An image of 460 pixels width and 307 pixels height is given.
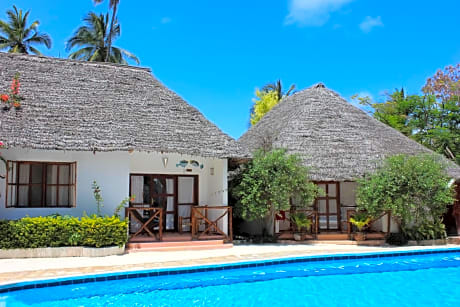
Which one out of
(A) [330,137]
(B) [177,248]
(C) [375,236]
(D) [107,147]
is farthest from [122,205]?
(C) [375,236]

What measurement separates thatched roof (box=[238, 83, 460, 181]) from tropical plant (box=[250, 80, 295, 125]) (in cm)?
1749

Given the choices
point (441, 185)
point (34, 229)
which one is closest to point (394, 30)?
point (441, 185)

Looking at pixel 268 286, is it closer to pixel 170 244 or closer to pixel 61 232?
pixel 170 244

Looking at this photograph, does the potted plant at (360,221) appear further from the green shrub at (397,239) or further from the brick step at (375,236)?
the green shrub at (397,239)

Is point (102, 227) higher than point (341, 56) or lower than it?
lower

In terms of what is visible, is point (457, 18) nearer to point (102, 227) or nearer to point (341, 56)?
point (341, 56)

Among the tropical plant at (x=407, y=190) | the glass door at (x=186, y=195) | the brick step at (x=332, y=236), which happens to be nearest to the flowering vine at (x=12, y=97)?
the glass door at (x=186, y=195)

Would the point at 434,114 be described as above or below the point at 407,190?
above

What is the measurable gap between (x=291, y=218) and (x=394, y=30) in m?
10.2

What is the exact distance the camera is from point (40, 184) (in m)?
11.4

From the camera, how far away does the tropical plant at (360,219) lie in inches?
514

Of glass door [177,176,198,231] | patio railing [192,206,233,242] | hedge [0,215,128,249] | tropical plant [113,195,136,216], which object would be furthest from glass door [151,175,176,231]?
hedge [0,215,128,249]

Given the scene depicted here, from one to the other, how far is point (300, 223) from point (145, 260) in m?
4.91

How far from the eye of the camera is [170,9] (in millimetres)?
16500
